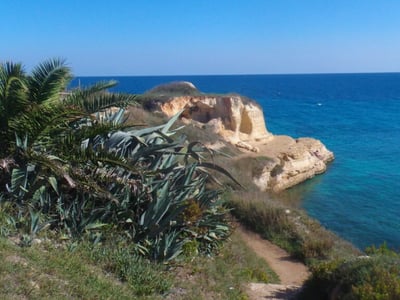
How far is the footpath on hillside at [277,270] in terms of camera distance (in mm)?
7375

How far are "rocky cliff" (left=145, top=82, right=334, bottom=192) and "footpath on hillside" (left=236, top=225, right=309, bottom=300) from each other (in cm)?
1970

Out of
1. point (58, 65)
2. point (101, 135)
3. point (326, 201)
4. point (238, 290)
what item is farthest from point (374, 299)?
point (326, 201)

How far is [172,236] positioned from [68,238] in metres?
1.49

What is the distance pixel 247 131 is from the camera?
3794cm

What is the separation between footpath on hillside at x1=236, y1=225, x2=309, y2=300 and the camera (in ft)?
24.2

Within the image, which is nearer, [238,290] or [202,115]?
[238,290]

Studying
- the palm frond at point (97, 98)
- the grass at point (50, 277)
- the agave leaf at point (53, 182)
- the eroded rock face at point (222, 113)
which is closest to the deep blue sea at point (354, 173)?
the palm frond at point (97, 98)

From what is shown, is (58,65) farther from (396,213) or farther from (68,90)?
(396,213)

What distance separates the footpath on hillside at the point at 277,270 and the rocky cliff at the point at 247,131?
19.7 m

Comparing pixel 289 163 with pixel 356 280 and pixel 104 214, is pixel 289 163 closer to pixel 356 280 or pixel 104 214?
pixel 356 280

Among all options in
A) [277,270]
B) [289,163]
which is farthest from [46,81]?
[289,163]

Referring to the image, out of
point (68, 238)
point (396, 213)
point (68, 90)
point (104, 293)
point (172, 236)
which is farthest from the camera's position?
point (396, 213)

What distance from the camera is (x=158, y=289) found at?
18.9ft

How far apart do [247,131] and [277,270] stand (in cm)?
2794
